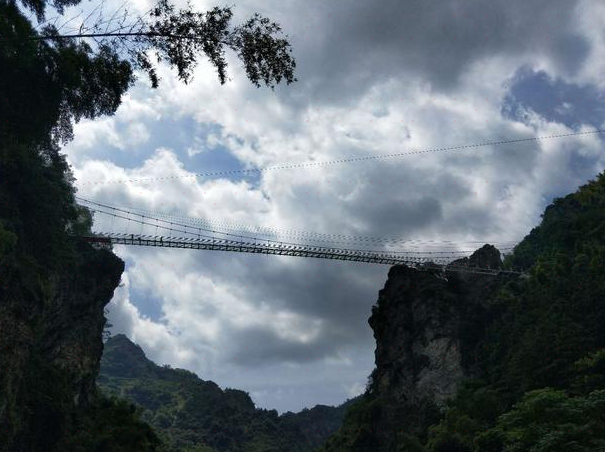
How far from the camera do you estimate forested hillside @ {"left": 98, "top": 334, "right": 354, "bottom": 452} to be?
12031 cm

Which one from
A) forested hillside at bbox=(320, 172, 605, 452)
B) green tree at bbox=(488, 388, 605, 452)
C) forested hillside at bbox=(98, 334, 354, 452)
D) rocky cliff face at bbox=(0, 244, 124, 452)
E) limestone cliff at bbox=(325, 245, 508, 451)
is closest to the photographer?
green tree at bbox=(488, 388, 605, 452)

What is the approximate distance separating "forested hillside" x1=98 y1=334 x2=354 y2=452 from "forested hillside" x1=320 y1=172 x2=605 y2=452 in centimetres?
5043

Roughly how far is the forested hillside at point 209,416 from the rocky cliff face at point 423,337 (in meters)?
49.2

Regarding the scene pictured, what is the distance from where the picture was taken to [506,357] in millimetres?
53844

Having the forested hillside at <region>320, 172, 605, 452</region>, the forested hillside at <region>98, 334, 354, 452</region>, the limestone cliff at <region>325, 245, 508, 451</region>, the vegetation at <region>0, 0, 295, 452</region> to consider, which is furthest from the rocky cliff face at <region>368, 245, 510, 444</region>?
the forested hillside at <region>98, 334, 354, 452</region>

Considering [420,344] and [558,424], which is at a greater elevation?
[420,344]

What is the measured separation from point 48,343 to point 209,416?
90.8 m

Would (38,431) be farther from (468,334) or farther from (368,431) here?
(468,334)

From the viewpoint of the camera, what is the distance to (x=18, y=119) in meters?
35.2

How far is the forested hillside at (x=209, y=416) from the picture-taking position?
120312 mm

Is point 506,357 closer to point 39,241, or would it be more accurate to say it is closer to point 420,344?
point 420,344

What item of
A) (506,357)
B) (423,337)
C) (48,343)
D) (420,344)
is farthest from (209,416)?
(506,357)

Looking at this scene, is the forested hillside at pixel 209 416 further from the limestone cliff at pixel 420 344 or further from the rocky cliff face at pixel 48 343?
the limestone cliff at pixel 420 344

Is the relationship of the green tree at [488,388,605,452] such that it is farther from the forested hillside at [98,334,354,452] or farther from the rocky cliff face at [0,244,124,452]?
the forested hillside at [98,334,354,452]
